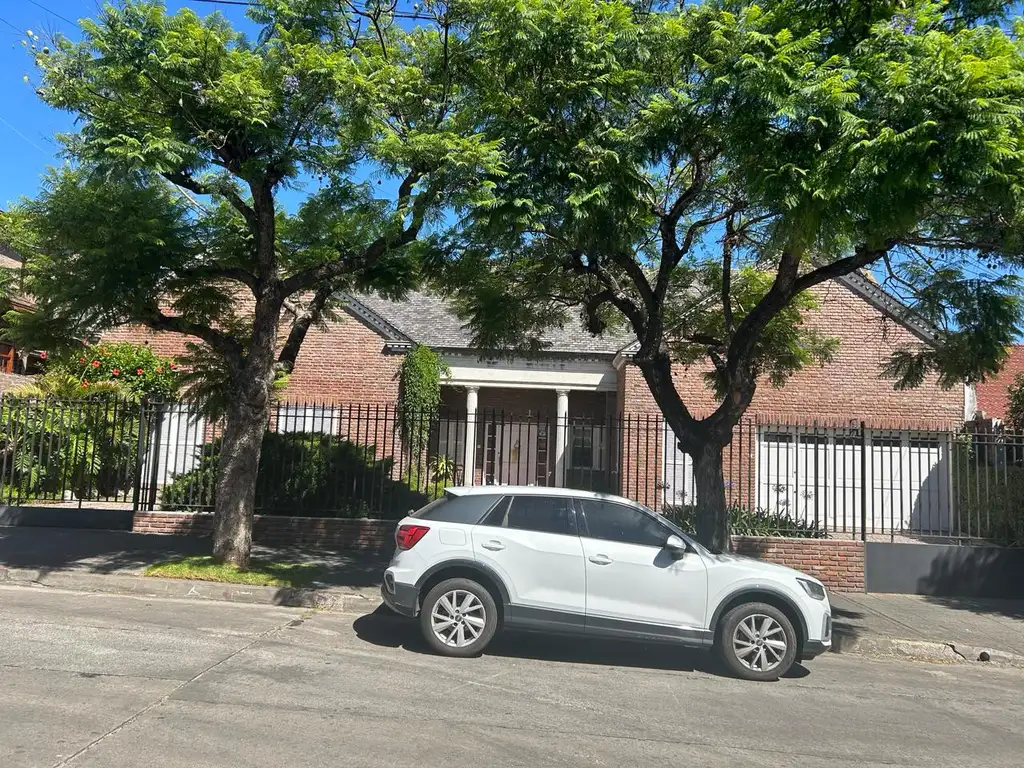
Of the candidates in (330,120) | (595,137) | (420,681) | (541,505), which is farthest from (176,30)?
(420,681)

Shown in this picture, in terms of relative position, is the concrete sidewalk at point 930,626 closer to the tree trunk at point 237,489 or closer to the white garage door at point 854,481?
the white garage door at point 854,481

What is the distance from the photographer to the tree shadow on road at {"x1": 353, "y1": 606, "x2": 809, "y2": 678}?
741cm

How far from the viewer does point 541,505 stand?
7461mm

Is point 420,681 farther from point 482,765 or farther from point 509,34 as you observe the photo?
point 509,34

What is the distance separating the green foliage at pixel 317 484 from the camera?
13.4m

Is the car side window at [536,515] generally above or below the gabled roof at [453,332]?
below

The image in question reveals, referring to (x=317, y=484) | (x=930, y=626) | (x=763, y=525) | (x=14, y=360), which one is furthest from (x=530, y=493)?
(x=14, y=360)

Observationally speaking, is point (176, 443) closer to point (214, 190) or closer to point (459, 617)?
point (214, 190)

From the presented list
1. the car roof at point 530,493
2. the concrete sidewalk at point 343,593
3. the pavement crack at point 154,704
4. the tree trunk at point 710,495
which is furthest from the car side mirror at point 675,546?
the pavement crack at point 154,704

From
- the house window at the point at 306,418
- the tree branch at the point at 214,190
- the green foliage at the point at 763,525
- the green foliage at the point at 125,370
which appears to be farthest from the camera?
the green foliage at the point at 125,370

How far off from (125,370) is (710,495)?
1456 cm

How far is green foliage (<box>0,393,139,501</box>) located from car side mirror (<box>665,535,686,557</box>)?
9.97 meters

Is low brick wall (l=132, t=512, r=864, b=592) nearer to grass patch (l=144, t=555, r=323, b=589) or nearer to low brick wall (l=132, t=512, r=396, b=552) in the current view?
low brick wall (l=132, t=512, r=396, b=552)

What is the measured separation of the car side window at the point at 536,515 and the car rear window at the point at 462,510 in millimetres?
81
